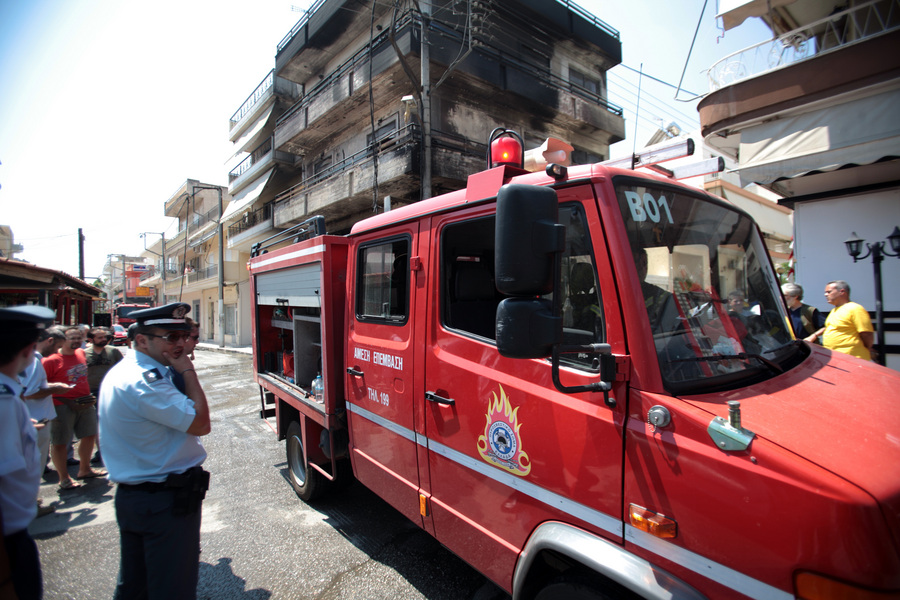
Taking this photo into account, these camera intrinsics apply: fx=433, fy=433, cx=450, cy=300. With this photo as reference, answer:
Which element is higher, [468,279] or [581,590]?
[468,279]

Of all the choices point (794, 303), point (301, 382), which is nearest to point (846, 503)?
point (301, 382)

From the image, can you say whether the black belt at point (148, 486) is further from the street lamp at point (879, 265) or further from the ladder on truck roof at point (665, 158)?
the street lamp at point (879, 265)

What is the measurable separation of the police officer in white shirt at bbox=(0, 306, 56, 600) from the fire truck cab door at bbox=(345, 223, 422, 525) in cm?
164

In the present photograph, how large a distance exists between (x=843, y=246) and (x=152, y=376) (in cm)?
986

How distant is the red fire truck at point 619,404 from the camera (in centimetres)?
129

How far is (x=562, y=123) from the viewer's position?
15.6m

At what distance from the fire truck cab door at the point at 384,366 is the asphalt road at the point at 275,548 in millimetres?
603

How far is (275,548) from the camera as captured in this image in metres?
3.41

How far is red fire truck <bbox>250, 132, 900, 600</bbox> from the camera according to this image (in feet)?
4.24

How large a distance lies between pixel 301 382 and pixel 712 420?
3688mm

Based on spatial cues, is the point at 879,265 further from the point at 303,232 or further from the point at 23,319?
the point at 23,319

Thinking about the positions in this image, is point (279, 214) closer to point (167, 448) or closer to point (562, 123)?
point (562, 123)

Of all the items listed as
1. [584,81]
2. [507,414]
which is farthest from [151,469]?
[584,81]

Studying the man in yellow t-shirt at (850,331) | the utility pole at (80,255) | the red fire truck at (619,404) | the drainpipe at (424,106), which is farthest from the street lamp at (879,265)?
Result: the utility pole at (80,255)
